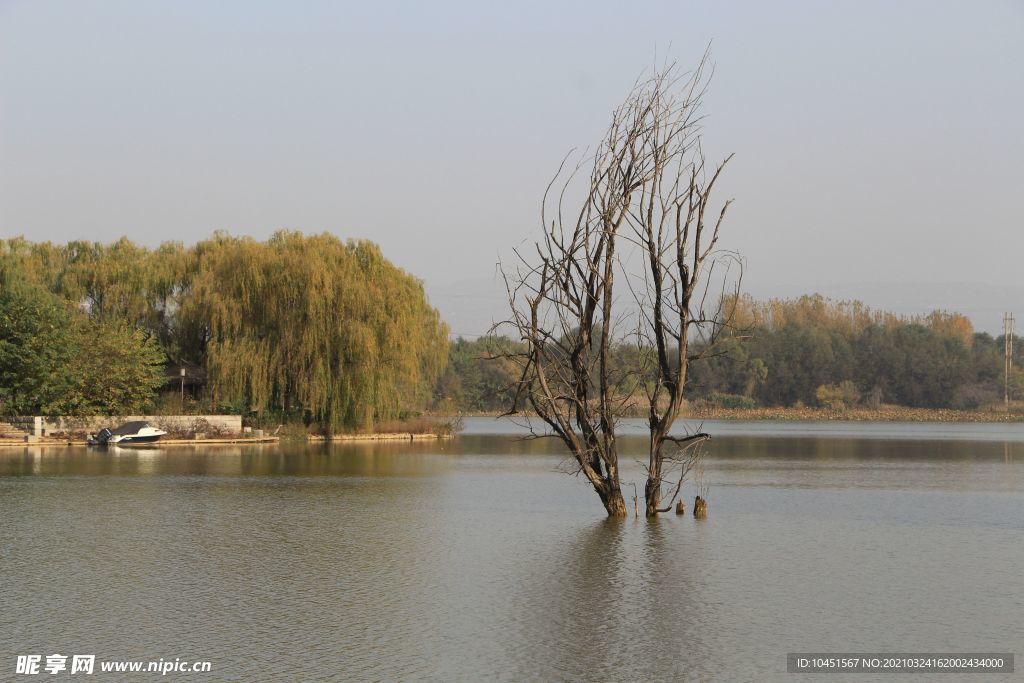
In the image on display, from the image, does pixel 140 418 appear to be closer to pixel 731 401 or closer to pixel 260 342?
pixel 260 342

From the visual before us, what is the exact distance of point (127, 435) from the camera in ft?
120

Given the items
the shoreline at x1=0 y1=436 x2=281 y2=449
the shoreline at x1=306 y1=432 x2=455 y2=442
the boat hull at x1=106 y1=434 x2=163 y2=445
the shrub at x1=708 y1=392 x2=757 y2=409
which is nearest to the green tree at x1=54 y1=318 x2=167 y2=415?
the shoreline at x1=0 y1=436 x2=281 y2=449

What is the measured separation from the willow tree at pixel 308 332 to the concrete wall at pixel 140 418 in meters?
0.89

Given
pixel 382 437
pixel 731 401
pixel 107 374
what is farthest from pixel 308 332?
pixel 731 401

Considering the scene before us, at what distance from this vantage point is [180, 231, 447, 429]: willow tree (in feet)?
125

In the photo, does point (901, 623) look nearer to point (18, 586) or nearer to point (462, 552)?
point (462, 552)

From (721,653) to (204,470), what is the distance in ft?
63.7

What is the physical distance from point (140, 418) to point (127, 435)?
2020mm

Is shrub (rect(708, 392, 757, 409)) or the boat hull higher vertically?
shrub (rect(708, 392, 757, 409))

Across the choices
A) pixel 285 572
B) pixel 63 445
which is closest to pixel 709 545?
pixel 285 572

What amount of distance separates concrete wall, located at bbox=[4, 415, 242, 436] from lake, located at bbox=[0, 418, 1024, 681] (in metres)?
12.9

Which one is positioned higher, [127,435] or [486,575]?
[127,435]

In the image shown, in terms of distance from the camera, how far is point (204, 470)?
27000mm

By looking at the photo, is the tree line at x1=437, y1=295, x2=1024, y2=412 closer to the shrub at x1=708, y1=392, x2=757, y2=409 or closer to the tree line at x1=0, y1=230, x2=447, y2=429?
the shrub at x1=708, y1=392, x2=757, y2=409
